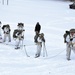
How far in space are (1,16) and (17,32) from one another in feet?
46.8

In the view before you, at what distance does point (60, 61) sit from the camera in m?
14.0

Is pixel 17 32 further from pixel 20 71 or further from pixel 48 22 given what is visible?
pixel 48 22

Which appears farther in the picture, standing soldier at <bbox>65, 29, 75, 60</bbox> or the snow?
standing soldier at <bbox>65, 29, 75, 60</bbox>

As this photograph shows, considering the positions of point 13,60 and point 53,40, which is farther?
point 53,40

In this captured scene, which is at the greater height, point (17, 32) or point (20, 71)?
point (17, 32)

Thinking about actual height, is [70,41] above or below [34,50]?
above

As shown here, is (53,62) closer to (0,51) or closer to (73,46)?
(73,46)

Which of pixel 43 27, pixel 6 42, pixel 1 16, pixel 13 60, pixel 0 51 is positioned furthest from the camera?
pixel 1 16

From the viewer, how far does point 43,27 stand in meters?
25.2

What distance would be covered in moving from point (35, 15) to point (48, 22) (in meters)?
3.97

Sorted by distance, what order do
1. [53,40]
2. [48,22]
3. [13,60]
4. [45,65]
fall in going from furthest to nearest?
[48,22] < [53,40] < [13,60] < [45,65]

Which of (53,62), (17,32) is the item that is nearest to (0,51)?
(17,32)

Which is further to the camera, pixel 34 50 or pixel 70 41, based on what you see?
pixel 34 50

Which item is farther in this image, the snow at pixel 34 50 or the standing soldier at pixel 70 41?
the standing soldier at pixel 70 41
